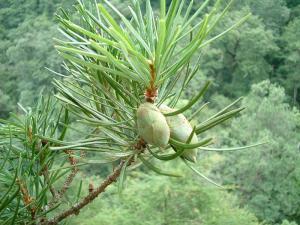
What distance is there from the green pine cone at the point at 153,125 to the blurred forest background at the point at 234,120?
251 millimetres

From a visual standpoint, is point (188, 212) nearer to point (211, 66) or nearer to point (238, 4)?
point (211, 66)

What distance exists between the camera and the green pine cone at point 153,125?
1.24ft

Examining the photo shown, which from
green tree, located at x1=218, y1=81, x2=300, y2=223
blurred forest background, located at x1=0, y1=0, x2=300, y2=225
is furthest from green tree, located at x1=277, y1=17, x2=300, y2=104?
green tree, located at x1=218, y1=81, x2=300, y2=223

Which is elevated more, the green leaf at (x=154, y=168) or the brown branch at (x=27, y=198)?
the green leaf at (x=154, y=168)

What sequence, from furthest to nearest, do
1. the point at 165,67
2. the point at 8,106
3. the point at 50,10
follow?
1. the point at 50,10
2. the point at 8,106
3. the point at 165,67

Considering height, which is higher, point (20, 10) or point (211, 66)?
point (20, 10)

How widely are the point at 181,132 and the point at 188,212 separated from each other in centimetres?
423

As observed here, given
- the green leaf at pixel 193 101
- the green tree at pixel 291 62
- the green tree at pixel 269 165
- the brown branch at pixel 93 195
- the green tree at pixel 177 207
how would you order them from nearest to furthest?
the green leaf at pixel 193 101 → the brown branch at pixel 93 195 → the green tree at pixel 177 207 → the green tree at pixel 269 165 → the green tree at pixel 291 62

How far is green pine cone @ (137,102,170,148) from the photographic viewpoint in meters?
0.38

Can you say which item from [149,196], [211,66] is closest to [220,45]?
[211,66]

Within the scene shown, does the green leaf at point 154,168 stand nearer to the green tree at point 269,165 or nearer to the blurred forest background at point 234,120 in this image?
the blurred forest background at point 234,120

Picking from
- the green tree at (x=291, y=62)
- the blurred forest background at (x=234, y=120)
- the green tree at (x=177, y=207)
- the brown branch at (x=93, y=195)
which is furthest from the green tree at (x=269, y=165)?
the brown branch at (x=93, y=195)

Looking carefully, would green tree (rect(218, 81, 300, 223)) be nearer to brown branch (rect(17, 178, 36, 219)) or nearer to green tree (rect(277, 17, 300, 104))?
green tree (rect(277, 17, 300, 104))

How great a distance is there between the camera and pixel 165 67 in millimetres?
398
